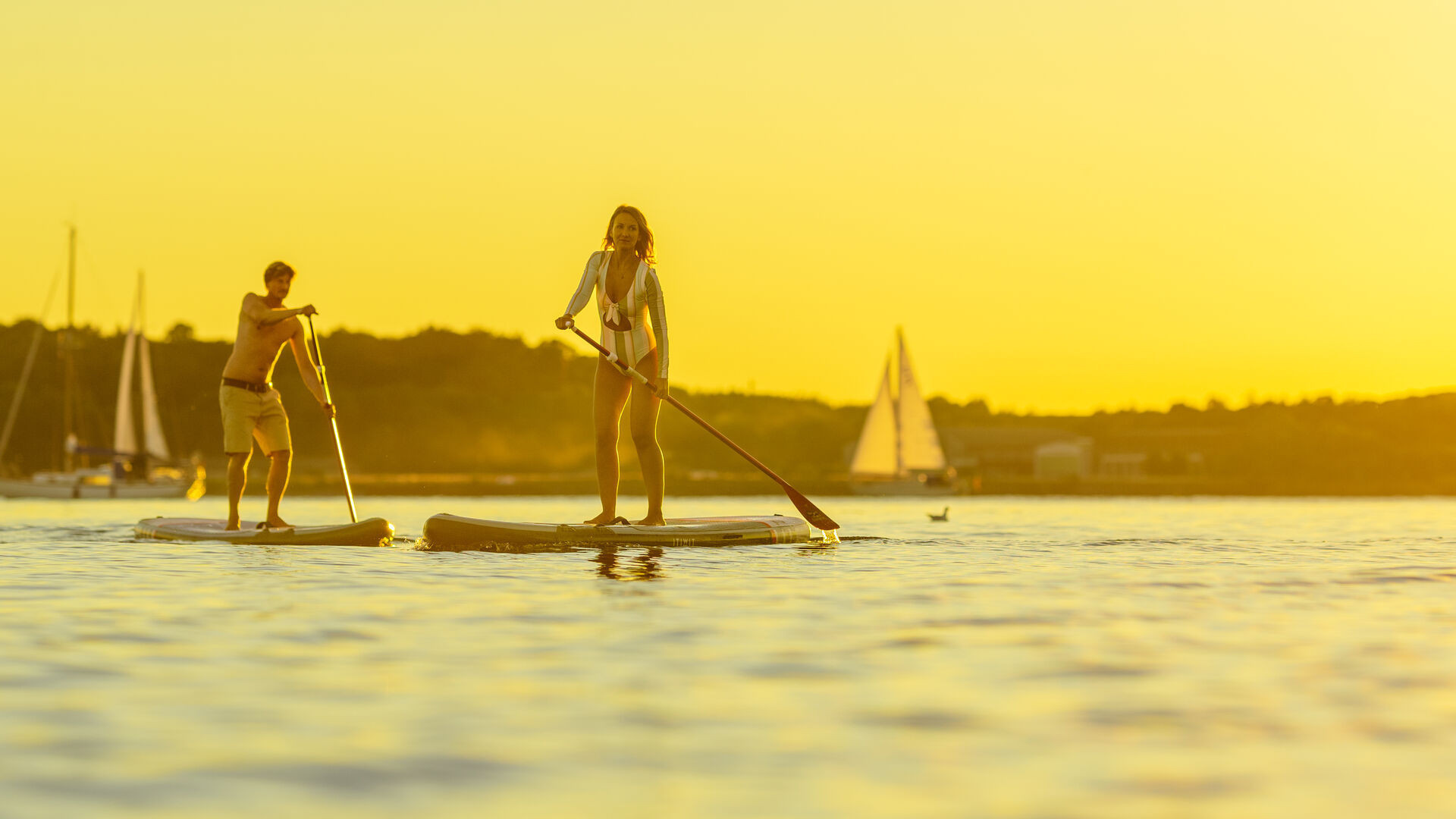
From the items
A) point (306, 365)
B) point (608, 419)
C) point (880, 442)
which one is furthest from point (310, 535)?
point (880, 442)

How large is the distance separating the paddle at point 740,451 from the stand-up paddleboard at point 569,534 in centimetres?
66

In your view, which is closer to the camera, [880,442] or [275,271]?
[275,271]

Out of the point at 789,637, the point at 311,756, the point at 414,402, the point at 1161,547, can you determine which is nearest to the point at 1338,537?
the point at 1161,547

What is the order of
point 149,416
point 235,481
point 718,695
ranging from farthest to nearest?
point 149,416, point 235,481, point 718,695

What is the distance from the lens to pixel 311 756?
3.81 m

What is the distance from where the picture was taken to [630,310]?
1198 centimetres

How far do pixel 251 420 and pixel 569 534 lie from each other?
2985 millimetres

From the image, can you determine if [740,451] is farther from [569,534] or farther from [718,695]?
[718,695]

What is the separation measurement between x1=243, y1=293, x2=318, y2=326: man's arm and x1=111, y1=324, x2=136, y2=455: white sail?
49.3m

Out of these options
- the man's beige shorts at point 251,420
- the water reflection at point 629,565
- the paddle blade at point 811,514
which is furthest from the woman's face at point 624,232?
the man's beige shorts at point 251,420

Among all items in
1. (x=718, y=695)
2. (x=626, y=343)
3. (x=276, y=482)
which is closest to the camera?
(x=718, y=695)

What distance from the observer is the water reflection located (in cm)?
898

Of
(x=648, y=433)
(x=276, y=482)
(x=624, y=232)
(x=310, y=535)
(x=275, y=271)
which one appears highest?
(x=624, y=232)

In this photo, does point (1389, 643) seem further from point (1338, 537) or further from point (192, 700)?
point (1338, 537)
